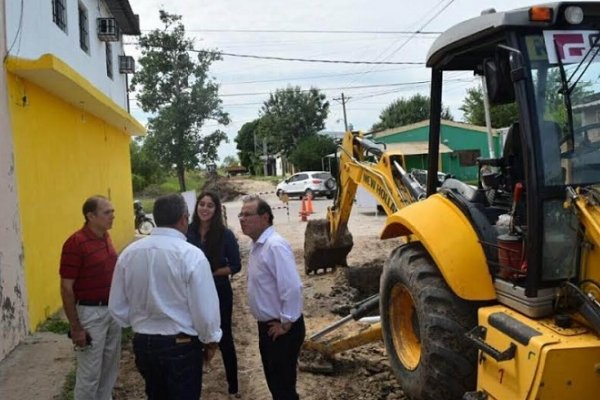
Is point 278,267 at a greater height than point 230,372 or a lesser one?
greater

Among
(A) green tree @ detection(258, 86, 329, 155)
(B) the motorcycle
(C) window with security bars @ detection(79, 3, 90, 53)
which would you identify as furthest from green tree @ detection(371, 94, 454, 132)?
(C) window with security bars @ detection(79, 3, 90, 53)

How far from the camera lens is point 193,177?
49.4 m

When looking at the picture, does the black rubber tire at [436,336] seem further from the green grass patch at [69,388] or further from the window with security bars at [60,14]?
the window with security bars at [60,14]

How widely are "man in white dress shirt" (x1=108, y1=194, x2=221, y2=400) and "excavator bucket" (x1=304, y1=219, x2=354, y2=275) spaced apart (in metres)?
6.69

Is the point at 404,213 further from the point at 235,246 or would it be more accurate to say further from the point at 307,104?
the point at 307,104

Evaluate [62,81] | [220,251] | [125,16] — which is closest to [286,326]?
[220,251]

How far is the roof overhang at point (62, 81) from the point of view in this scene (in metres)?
7.03

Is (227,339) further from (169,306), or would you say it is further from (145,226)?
(145,226)

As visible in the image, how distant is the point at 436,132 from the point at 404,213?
68 cm

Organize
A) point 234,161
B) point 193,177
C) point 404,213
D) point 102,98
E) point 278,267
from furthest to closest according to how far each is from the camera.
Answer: point 234,161 → point 193,177 → point 102,98 → point 404,213 → point 278,267

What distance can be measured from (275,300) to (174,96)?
2807cm

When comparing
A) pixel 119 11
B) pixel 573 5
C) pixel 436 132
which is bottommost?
pixel 436 132

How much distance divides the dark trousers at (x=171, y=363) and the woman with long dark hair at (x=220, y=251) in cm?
162

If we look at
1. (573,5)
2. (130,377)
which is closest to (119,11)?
(130,377)
